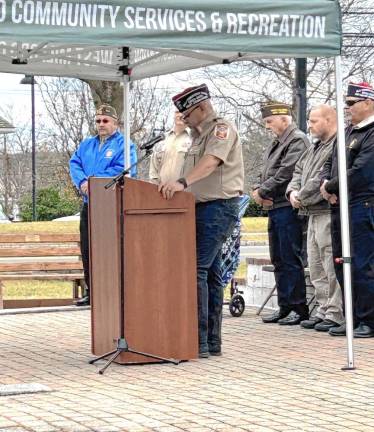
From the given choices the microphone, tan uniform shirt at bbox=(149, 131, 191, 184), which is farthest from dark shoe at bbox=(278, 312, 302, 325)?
the microphone

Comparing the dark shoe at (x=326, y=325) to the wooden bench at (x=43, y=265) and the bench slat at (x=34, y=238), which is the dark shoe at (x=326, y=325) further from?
the bench slat at (x=34, y=238)

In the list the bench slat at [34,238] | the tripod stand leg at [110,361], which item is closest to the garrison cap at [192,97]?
the tripod stand leg at [110,361]

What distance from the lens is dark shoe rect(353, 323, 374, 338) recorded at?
1033cm

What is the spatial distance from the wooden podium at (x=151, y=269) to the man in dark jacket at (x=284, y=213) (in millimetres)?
2595

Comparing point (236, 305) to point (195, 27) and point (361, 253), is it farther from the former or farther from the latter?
point (195, 27)

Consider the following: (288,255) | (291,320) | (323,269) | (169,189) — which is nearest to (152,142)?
(169,189)

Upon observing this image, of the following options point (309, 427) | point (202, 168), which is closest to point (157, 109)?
point (202, 168)

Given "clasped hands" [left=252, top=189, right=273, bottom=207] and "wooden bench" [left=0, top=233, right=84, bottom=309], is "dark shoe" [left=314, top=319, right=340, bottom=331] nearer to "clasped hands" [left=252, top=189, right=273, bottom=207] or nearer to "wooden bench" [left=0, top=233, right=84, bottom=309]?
"clasped hands" [left=252, top=189, right=273, bottom=207]

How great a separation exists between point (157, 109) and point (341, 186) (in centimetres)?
3025

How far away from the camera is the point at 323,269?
11.0 m

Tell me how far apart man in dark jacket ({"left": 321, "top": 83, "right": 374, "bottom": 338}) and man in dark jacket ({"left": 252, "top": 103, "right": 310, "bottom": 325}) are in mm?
900

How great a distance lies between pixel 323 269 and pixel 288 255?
52 cm

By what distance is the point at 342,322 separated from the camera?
10.8m

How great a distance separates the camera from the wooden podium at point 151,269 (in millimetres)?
8805
